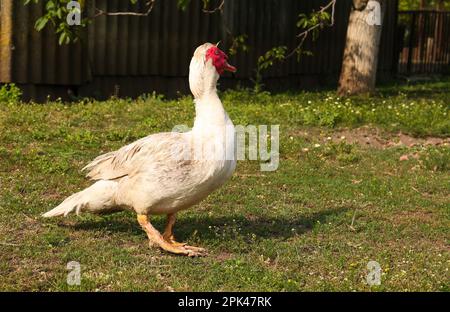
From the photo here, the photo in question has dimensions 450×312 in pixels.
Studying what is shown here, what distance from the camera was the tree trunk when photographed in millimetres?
15328

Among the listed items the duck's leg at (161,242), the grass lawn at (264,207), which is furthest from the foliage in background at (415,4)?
the duck's leg at (161,242)

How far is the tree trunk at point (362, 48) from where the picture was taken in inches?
603

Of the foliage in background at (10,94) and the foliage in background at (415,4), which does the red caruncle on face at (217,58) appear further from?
the foliage in background at (415,4)

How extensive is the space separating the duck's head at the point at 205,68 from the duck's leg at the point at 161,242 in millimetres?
1112

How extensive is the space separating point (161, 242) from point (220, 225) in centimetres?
110

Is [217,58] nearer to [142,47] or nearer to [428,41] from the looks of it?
[142,47]

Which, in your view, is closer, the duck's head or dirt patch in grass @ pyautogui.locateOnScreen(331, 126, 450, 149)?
the duck's head

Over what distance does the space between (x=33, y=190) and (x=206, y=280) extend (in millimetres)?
3152

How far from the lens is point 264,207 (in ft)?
27.3

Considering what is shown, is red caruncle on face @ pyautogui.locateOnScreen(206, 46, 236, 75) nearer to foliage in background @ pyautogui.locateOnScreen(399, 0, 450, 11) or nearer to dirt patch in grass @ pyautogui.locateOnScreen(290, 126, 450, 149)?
dirt patch in grass @ pyautogui.locateOnScreen(290, 126, 450, 149)

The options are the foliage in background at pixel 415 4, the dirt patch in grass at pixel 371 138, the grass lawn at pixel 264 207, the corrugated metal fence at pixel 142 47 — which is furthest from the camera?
the foliage in background at pixel 415 4

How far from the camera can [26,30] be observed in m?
12.7

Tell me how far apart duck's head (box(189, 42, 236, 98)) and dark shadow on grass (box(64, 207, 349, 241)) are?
4.48 ft

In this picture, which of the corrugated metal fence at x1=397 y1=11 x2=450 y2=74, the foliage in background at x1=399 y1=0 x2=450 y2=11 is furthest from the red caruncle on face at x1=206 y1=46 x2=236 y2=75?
the foliage in background at x1=399 y1=0 x2=450 y2=11
